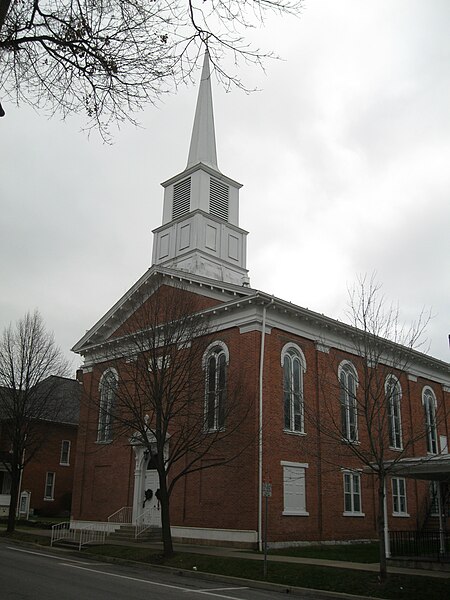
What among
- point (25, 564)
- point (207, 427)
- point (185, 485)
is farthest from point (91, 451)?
point (25, 564)

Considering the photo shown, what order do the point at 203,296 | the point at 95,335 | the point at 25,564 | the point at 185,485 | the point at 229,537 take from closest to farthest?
the point at 25,564
the point at 229,537
the point at 185,485
the point at 203,296
the point at 95,335

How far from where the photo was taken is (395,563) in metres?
17.4

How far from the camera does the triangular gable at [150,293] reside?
1007 inches

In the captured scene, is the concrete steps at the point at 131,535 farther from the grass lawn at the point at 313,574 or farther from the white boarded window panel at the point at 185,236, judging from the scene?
the white boarded window panel at the point at 185,236

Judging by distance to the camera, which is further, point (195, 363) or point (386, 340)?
point (195, 363)

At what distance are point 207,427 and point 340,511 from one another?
275 inches

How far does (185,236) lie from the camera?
31.7 metres

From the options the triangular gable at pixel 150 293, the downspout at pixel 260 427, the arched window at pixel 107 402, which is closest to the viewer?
the downspout at pixel 260 427

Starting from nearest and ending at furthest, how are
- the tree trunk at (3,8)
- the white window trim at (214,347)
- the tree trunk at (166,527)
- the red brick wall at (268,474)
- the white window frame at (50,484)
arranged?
the tree trunk at (3,8), the tree trunk at (166,527), the red brick wall at (268,474), the white window trim at (214,347), the white window frame at (50,484)

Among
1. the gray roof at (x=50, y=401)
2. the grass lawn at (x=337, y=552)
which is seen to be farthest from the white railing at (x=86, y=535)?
the grass lawn at (x=337, y=552)

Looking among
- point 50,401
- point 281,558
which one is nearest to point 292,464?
point 281,558

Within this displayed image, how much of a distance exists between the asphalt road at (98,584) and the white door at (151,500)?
738 centimetres

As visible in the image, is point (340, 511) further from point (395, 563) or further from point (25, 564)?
point (25, 564)

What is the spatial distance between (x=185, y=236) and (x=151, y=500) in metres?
12.8
